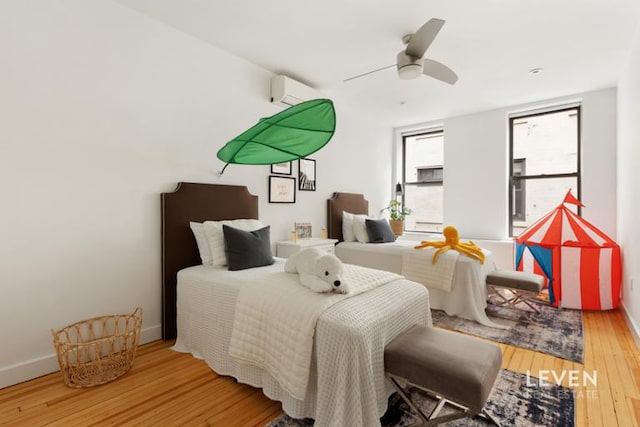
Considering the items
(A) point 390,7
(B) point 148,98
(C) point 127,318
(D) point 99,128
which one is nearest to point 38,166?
(D) point 99,128

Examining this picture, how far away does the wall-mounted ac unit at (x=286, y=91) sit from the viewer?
3.38 metres

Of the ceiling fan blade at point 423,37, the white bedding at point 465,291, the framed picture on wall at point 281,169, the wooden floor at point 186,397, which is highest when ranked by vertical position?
the ceiling fan blade at point 423,37

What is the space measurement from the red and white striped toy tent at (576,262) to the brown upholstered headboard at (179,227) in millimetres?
3558

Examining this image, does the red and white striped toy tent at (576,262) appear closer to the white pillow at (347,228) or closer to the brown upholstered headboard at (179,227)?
the white pillow at (347,228)

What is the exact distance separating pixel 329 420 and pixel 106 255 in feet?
6.42

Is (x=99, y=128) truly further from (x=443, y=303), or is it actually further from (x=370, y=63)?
(x=443, y=303)

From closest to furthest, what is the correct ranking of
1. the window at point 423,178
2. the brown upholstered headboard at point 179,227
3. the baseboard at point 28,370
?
the baseboard at point 28,370
the brown upholstered headboard at point 179,227
the window at point 423,178

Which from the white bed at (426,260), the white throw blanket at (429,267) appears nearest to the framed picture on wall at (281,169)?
the white bed at (426,260)

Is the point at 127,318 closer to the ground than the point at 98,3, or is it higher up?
closer to the ground

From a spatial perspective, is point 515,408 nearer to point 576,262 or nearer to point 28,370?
point 576,262

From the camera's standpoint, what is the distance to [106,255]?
2.32 meters

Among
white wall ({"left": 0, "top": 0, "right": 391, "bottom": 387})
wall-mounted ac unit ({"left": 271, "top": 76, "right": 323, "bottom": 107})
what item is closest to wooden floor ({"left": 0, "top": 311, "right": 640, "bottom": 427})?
white wall ({"left": 0, "top": 0, "right": 391, "bottom": 387})

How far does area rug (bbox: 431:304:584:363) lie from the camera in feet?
8.12

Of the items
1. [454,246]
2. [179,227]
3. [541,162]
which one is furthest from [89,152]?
[541,162]
